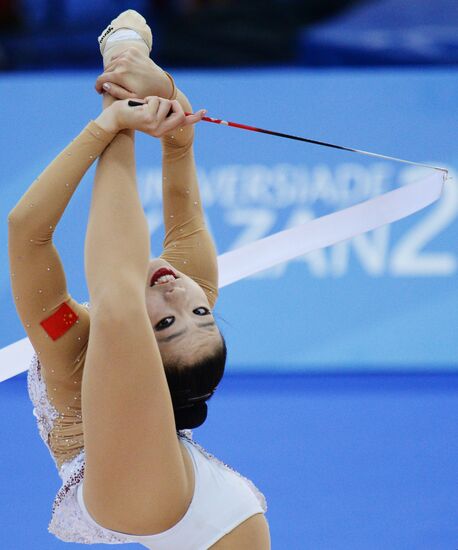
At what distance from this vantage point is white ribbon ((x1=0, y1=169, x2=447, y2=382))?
74.0 inches

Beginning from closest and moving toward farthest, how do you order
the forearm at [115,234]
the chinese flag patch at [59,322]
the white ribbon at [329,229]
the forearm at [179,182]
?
the forearm at [115,234] < the chinese flag patch at [59,322] < the forearm at [179,182] < the white ribbon at [329,229]

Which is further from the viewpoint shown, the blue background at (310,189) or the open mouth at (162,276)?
the blue background at (310,189)

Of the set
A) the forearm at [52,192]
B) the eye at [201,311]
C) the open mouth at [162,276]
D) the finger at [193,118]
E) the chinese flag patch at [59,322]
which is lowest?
the chinese flag patch at [59,322]

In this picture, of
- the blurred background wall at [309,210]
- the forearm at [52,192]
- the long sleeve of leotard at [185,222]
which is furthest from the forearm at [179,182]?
the blurred background wall at [309,210]

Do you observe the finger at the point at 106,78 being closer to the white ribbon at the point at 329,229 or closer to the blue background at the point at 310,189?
the white ribbon at the point at 329,229

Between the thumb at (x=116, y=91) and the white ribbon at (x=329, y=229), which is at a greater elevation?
the thumb at (x=116, y=91)

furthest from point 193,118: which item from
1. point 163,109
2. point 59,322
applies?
point 59,322

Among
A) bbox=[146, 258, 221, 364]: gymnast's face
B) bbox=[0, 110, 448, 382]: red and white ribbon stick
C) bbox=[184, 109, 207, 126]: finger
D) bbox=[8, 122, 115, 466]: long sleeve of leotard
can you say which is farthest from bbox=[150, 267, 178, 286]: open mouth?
bbox=[0, 110, 448, 382]: red and white ribbon stick

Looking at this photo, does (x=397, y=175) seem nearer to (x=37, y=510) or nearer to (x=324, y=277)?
(x=324, y=277)

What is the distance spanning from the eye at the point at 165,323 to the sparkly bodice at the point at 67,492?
20 centimetres

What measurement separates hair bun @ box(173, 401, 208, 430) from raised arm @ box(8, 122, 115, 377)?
0.19 meters

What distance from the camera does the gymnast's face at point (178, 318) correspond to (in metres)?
1.51

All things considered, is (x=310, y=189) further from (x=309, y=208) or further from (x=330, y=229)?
(x=330, y=229)

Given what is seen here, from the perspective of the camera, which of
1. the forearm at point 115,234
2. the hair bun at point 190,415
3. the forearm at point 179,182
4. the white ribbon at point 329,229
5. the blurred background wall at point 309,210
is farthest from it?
the blurred background wall at point 309,210
